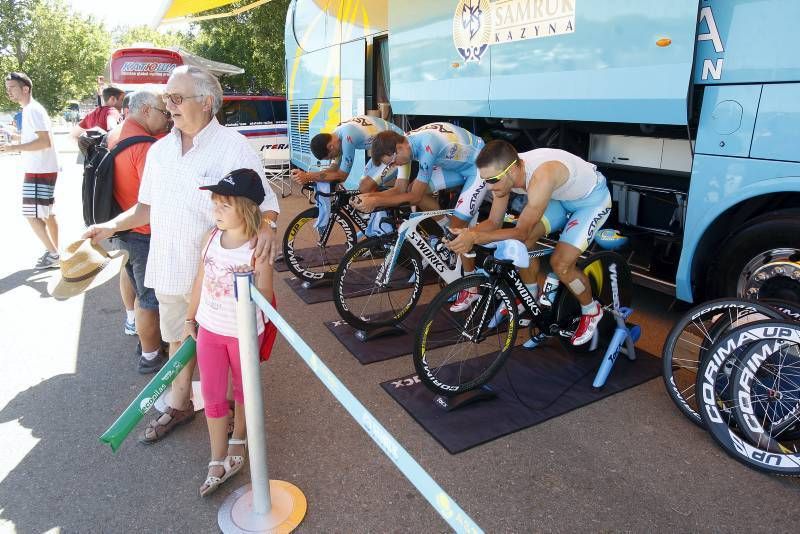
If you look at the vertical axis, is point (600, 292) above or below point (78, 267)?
below

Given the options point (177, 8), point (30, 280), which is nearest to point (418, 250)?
point (30, 280)

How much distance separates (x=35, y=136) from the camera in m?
5.74

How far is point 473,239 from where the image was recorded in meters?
3.42

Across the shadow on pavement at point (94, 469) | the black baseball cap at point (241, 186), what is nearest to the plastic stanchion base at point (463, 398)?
the shadow on pavement at point (94, 469)

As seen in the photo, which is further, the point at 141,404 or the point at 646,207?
the point at 646,207

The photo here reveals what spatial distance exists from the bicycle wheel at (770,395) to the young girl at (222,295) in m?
2.47

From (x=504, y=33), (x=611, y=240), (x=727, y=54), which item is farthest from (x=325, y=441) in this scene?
(x=504, y=33)

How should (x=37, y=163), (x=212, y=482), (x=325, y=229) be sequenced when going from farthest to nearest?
(x=37, y=163) < (x=325, y=229) < (x=212, y=482)

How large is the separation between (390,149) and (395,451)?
355 cm

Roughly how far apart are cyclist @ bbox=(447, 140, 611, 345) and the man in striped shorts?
4859mm

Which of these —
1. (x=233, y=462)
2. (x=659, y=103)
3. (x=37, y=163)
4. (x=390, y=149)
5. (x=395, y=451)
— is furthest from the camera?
(x=37, y=163)

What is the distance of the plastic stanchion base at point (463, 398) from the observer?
340 cm

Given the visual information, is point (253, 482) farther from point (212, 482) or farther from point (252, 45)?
point (252, 45)

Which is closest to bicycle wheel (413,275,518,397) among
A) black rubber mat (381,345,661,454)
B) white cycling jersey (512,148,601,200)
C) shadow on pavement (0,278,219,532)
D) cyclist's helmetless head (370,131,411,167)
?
black rubber mat (381,345,661,454)
